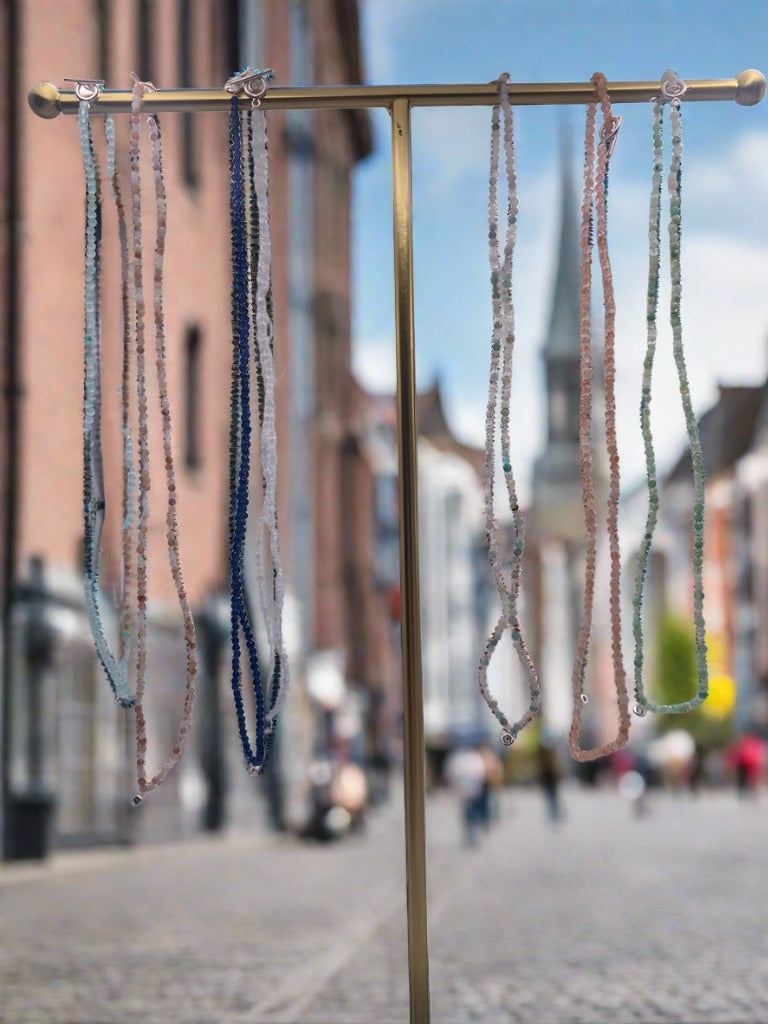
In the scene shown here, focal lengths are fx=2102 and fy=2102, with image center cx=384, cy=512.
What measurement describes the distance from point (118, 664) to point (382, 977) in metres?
6.33

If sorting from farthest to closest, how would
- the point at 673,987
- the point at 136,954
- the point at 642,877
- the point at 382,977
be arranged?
the point at 642,877 < the point at 136,954 < the point at 382,977 < the point at 673,987

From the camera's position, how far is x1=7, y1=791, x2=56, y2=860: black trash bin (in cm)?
2242

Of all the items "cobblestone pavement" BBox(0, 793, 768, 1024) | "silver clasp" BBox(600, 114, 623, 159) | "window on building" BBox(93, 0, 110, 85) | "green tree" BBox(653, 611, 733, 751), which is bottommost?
"cobblestone pavement" BBox(0, 793, 768, 1024)

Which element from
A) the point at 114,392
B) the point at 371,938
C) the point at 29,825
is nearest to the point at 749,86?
the point at 371,938

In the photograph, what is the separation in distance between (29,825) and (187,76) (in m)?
13.5

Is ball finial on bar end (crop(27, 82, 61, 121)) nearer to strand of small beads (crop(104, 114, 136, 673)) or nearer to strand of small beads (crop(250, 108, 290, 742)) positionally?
strand of small beads (crop(104, 114, 136, 673))

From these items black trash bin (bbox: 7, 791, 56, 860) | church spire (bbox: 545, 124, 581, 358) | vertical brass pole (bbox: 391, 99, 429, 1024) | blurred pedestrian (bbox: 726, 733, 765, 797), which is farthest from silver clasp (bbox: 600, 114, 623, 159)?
church spire (bbox: 545, 124, 581, 358)

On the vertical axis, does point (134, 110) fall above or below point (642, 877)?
above

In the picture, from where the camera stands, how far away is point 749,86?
17.0 feet

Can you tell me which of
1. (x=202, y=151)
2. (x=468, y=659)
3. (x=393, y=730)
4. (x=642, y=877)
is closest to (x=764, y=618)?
(x=393, y=730)

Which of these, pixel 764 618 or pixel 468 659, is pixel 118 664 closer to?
pixel 764 618

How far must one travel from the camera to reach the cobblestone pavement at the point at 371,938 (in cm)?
956

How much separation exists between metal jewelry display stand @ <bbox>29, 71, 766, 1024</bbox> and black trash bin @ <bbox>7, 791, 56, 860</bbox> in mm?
17909

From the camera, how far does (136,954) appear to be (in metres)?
12.4
